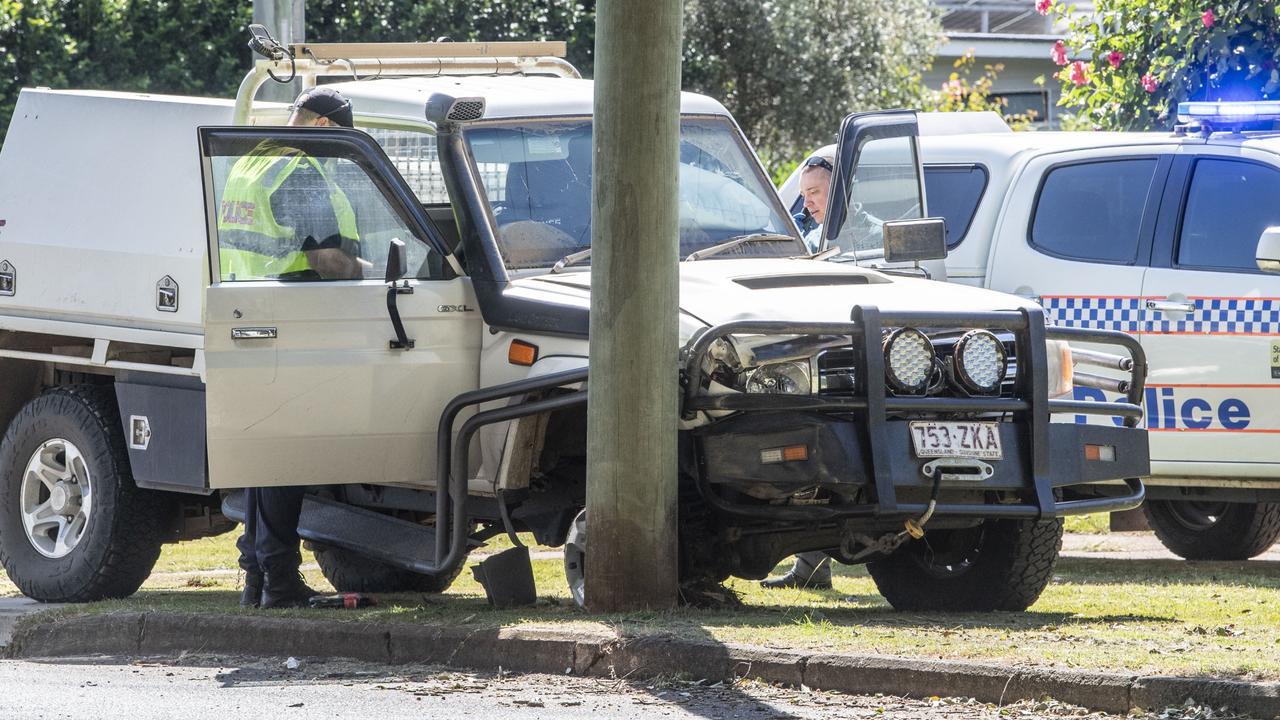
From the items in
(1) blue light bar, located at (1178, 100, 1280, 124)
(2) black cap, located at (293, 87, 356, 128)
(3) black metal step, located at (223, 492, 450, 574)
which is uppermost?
(2) black cap, located at (293, 87, 356, 128)

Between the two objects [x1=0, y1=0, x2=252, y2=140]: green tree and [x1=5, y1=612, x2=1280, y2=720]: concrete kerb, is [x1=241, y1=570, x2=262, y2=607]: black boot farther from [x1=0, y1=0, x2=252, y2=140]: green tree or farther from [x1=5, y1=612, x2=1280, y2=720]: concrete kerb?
[x1=0, y1=0, x2=252, y2=140]: green tree

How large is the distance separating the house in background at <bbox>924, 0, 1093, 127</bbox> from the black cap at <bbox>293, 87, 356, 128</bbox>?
19.6 metres

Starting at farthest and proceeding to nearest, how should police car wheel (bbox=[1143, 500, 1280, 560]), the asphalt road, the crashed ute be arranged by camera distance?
police car wheel (bbox=[1143, 500, 1280, 560]) < the crashed ute < the asphalt road

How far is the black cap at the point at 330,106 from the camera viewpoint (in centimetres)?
763

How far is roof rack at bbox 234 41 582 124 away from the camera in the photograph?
27.9 feet

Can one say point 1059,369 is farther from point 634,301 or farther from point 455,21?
point 455,21

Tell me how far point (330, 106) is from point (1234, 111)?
14.8 feet

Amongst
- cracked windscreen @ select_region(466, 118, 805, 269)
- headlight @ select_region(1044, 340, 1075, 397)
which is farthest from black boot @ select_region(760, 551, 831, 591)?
headlight @ select_region(1044, 340, 1075, 397)

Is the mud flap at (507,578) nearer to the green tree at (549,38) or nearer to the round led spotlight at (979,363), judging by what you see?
the round led spotlight at (979,363)

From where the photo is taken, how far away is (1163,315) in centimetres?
941

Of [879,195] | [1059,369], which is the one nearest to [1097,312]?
[879,195]

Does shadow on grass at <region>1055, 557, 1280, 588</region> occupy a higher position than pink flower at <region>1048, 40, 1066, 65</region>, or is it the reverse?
pink flower at <region>1048, 40, 1066, 65</region>

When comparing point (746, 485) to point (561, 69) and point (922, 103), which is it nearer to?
point (561, 69)

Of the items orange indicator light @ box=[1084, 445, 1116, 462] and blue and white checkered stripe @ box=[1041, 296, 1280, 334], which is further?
blue and white checkered stripe @ box=[1041, 296, 1280, 334]
